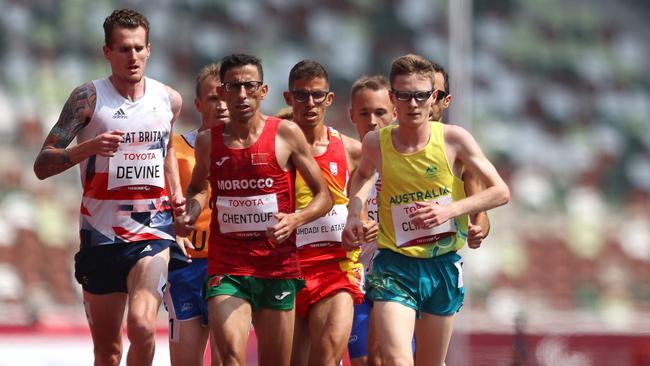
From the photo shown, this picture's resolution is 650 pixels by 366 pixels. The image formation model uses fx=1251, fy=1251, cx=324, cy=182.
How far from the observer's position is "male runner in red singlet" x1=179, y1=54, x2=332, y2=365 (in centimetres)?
755

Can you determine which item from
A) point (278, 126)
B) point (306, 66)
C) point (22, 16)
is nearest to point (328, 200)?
point (278, 126)

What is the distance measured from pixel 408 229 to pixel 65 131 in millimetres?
2257

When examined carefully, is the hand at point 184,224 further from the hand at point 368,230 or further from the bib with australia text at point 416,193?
the bib with australia text at point 416,193

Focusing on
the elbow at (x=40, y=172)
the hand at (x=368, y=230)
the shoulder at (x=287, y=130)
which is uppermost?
the shoulder at (x=287, y=130)

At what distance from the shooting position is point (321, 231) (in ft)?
28.6

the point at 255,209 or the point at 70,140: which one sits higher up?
the point at 70,140

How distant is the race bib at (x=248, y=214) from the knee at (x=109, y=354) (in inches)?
50.9

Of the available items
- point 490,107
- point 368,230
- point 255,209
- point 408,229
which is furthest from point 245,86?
point 490,107

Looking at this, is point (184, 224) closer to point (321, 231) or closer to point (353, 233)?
point (353, 233)

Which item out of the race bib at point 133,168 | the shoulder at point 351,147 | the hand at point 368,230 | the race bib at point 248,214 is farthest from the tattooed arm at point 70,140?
the shoulder at point 351,147

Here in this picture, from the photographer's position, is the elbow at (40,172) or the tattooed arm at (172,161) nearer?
the elbow at (40,172)

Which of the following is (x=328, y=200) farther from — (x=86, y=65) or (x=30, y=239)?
(x=86, y=65)

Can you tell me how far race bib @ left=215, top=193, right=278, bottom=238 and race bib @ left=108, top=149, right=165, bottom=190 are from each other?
0.75 metres

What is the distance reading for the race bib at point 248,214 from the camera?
758 cm
